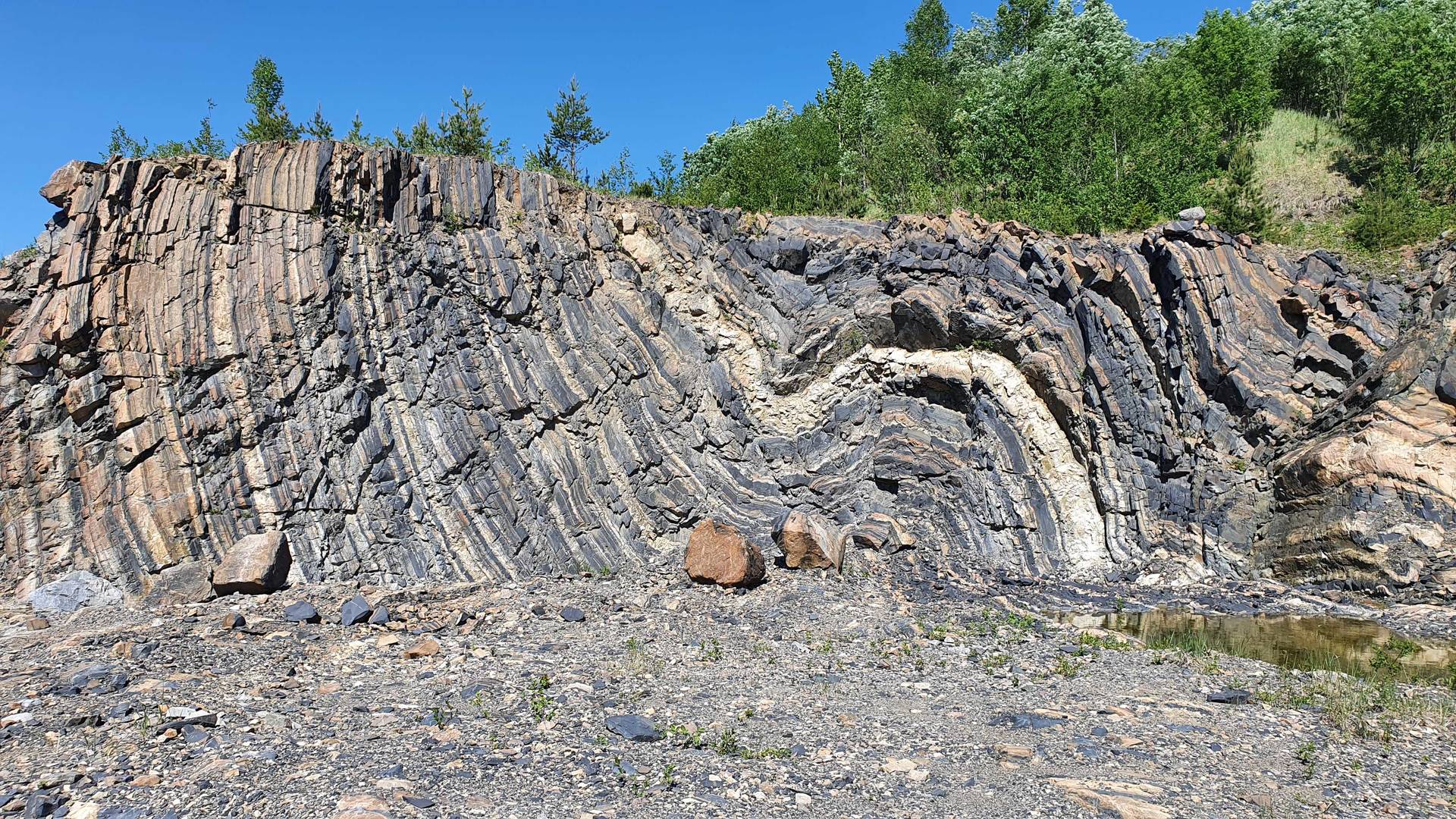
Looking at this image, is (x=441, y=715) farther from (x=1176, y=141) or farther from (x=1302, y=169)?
(x=1302, y=169)

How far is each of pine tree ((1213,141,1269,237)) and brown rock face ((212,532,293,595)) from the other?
20851 millimetres

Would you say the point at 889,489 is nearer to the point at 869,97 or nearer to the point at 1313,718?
the point at 1313,718

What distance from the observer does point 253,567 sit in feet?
44.0

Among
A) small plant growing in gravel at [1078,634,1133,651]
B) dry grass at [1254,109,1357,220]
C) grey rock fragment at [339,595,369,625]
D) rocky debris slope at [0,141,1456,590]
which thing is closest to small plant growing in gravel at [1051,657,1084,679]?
small plant growing in gravel at [1078,634,1133,651]

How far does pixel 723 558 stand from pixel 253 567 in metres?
7.25

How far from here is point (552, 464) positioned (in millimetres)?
16547

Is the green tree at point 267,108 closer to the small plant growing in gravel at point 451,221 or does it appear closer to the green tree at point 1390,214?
the small plant growing in gravel at point 451,221

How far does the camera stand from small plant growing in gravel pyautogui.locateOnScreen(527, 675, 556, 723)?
9.20 meters

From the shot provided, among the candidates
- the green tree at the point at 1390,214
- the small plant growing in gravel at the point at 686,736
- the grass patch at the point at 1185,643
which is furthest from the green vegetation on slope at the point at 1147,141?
the small plant growing in gravel at the point at 686,736

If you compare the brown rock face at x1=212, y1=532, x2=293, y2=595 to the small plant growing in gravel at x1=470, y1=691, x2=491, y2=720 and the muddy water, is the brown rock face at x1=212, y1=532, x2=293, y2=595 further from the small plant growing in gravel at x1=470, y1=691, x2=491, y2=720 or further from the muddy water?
the muddy water

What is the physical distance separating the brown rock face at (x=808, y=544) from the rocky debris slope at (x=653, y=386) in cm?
25

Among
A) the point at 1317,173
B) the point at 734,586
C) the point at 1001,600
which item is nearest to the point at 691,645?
the point at 734,586

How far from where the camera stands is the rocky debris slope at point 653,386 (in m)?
14.1

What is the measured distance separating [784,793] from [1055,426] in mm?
12471
